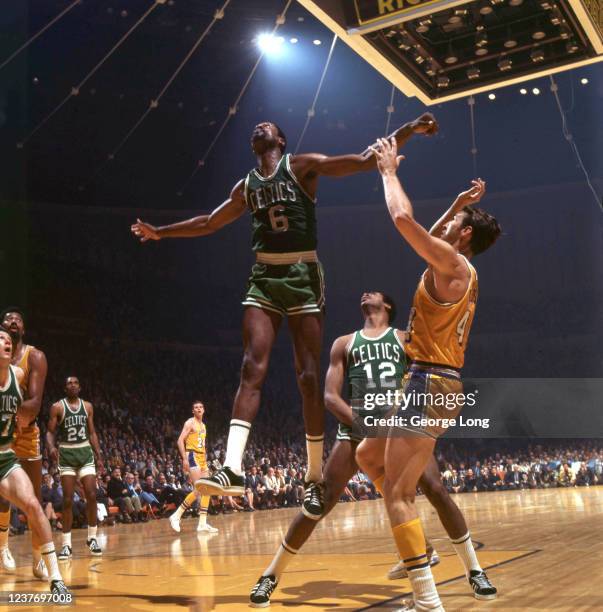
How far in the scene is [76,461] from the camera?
30.2ft

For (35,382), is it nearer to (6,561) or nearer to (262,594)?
(6,561)

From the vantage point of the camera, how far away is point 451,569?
6211 millimetres

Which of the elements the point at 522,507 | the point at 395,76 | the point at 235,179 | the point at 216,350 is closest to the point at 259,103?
the point at 235,179

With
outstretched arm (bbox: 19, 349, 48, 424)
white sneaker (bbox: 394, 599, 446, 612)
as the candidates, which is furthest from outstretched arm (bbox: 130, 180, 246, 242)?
white sneaker (bbox: 394, 599, 446, 612)

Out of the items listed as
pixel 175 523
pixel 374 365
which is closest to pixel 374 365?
pixel 374 365

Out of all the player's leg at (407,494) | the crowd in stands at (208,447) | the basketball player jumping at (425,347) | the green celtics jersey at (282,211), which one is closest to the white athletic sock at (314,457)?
the basketball player jumping at (425,347)

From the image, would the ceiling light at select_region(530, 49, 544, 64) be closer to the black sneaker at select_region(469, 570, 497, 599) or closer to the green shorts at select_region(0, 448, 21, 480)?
the black sneaker at select_region(469, 570, 497, 599)

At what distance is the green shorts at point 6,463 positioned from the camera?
5.45 metres

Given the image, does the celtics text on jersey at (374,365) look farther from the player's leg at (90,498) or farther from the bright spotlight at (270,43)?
the bright spotlight at (270,43)

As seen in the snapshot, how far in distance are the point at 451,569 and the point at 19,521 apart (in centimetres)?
880

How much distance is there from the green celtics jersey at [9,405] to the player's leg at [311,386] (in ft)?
6.76

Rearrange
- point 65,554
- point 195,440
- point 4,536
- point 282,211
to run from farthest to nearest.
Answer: point 195,440 < point 65,554 < point 4,536 < point 282,211

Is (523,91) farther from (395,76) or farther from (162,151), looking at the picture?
(395,76)

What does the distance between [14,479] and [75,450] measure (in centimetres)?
384
